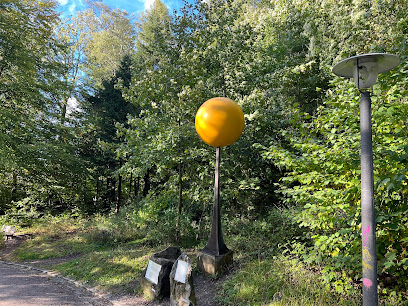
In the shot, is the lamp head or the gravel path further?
the gravel path

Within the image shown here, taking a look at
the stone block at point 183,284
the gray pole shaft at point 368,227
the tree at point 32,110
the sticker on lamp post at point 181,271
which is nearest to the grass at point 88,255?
the stone block at point 183,284

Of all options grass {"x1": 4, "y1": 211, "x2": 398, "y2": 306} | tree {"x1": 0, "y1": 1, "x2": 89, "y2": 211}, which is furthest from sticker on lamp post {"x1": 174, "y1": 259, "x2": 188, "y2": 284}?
tree {"x1": 0, "y1": 1, "x2": 89, "y2": 211}

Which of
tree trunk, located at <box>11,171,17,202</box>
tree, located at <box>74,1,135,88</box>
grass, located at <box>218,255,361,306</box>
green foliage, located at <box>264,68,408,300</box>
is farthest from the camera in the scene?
tree, located at <box>74,1,135,88</box>

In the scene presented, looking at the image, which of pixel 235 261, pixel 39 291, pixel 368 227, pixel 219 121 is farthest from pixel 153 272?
pixel 368 227

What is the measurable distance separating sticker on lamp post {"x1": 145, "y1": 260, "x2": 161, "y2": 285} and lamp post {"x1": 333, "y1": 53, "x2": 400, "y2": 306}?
10.3ft

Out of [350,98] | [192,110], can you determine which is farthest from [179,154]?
[350,98]

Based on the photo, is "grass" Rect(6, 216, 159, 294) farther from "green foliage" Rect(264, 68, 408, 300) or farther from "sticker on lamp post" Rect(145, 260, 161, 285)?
"green foliage" Rect(264, 68, 408, 300)

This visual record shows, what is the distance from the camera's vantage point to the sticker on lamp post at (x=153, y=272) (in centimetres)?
434

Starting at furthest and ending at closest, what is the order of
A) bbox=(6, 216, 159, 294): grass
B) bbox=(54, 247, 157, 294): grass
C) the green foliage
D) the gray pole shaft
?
bbox=(6, 216, 159, 294): grass < bbox=(54, 247, 157, 294): grass < the green foliage < the gray pole shaft

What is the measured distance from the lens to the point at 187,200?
7.58m

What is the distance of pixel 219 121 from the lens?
177 inches

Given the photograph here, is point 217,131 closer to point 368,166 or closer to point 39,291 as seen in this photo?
point 368,166

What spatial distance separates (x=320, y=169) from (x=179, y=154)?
3781 millimetres

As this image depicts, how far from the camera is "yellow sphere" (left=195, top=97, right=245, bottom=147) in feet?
14.8
